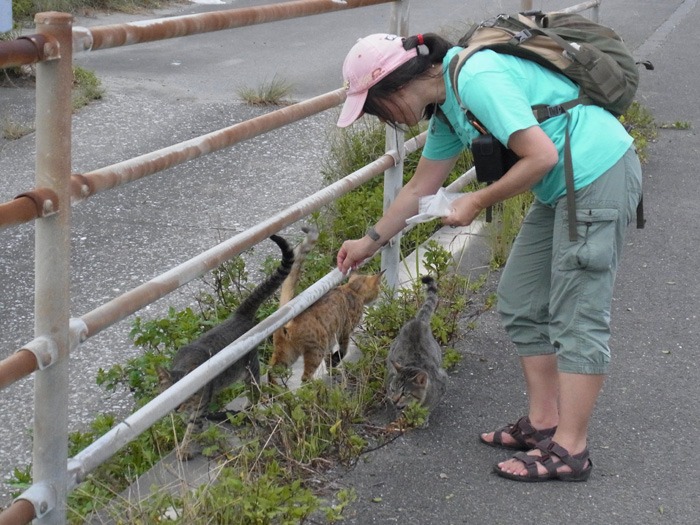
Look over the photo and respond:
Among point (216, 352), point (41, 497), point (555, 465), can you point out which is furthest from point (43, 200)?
point (555, 465)

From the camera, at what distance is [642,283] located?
5.40 m

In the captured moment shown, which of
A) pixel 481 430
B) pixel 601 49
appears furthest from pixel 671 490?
pixel 601 49

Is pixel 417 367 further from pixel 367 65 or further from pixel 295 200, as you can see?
pixel 295 200

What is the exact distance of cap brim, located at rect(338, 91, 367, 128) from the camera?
3105mm

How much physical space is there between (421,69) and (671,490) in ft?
5.52

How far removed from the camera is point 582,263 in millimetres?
3252

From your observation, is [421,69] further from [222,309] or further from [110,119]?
[110,119]

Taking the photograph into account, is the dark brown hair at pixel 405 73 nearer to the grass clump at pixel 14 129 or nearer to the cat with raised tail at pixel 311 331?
the cat with raised tail at pixel 311 331

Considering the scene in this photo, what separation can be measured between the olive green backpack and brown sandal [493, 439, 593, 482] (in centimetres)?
78

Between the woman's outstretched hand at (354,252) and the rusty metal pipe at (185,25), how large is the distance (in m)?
0.87

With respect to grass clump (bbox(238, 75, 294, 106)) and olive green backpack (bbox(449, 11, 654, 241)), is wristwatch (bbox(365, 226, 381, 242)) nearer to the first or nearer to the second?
olive green backpack (bbox(449, 11, 654, 241))

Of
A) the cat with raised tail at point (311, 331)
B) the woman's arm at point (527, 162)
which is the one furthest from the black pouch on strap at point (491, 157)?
the cat with raised tail at point (311, 331)

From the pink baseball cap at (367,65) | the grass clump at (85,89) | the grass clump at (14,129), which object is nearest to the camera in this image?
the pink baseball cap at (367,65)

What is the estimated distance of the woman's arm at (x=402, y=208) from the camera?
12.1ft
